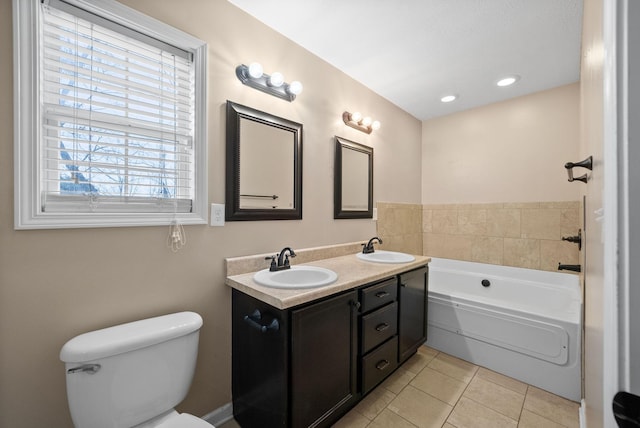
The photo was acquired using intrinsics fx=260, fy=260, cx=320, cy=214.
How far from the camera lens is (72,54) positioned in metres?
1.13

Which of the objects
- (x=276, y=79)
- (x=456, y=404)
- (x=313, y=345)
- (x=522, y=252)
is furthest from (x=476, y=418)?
(x=276, y=79)

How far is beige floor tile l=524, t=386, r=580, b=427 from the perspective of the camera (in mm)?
1563

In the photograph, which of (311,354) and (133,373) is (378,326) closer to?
(311,354)

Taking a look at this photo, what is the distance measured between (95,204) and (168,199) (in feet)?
0.97

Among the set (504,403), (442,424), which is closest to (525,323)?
(504,403)

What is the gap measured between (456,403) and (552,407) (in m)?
0.60

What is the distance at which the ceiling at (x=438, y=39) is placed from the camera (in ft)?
5.17

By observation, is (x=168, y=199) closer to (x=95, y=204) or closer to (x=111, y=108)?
(x=95, y=204)

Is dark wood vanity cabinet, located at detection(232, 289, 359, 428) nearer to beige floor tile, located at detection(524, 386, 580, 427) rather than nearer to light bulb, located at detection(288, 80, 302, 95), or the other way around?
beige floor tile, located at detection(524, 386, 580, 427)

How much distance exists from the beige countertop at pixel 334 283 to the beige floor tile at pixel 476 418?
903 millimetres

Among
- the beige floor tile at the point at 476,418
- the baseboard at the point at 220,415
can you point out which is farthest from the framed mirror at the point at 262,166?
the beige floor tile at the point at 476,418

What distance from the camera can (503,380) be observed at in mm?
1933

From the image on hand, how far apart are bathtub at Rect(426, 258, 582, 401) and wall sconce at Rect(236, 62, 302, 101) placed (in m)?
2.08

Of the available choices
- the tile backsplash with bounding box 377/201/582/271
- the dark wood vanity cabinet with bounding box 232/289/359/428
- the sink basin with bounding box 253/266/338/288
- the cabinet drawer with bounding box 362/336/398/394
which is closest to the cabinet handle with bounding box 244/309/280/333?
the dark wood vanity cabinet with bounding box 232/289/359/428
